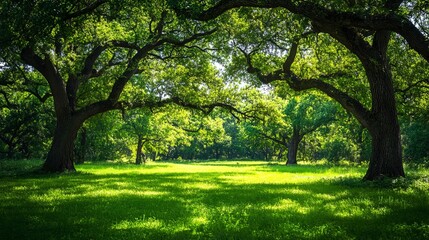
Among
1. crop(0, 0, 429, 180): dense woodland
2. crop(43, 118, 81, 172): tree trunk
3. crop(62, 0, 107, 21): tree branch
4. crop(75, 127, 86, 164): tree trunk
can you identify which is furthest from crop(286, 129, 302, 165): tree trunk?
crop(62, 0, 107, 21): tree branch

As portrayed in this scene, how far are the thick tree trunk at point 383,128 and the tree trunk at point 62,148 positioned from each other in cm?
1918

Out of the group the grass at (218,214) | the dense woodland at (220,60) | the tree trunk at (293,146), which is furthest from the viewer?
the tree trunk at (293,146)

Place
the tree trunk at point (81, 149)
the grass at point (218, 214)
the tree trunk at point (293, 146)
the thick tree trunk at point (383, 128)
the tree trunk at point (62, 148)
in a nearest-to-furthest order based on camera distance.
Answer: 1. the grass at point (218, 214)
2. the thick tree trunk at point (383, 128)
3. the tree trunk at point (62, 148)
4. the tree trunk at point (81, 149)
5. the tree trunk at point (293, 146)

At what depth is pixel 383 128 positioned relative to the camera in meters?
16.6

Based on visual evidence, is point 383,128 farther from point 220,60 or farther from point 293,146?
point 293,146

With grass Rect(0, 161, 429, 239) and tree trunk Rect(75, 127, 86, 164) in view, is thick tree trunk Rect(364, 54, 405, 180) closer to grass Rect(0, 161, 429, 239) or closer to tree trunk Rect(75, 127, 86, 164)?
grass Rect(0, 161, 429, 239)

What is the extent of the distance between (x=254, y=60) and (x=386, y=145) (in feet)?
35.5

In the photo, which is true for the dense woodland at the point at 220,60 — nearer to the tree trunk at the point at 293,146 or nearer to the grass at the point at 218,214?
the grass at the point at 218,214

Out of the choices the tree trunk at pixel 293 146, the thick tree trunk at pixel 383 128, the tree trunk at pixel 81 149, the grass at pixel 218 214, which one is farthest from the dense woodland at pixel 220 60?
the tree trunk at pixel 293 146

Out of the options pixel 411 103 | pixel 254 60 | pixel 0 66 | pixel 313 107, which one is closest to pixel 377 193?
pixel 254 60

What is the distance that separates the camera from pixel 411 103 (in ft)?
90.1

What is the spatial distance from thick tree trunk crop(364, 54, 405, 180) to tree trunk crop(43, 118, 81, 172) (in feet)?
62.9

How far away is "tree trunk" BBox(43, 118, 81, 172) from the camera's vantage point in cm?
2402

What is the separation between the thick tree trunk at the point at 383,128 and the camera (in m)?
16.4
